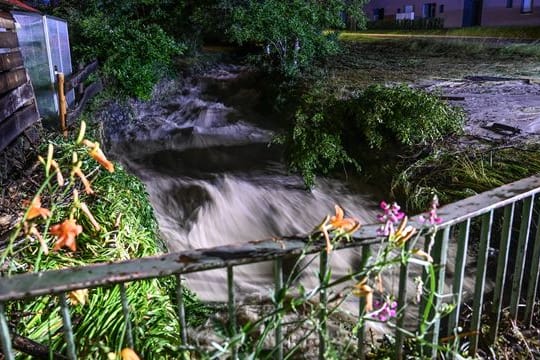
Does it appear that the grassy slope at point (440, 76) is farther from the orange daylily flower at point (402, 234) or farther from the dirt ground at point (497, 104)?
the orange daylily flower at point (402, 234)

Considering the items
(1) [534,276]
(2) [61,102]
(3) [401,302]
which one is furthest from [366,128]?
(3) [401,302]

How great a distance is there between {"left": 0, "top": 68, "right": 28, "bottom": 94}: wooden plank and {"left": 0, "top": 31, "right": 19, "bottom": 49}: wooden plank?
285 millimetres

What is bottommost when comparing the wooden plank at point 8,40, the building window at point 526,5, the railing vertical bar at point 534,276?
the railing vertical bar at point 534,276

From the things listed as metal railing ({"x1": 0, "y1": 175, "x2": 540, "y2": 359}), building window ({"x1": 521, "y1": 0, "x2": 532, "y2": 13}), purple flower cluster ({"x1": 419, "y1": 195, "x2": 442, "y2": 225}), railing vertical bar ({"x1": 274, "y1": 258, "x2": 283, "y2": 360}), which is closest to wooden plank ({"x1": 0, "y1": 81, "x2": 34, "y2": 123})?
metal railing ({"x1": 0, "y1": 175, "x2": 540, "y2": 359})

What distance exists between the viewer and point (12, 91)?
16.7 ft

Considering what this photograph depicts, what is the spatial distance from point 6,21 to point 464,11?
84.4 feet

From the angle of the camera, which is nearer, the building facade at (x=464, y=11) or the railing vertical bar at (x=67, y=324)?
the railing vertical bar at (x=67, y=324)

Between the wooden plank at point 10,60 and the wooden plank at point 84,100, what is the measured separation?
3.83 feet

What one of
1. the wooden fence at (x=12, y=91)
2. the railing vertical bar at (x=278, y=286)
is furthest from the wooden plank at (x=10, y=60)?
the railing vertical bar at (x=278, y=286)

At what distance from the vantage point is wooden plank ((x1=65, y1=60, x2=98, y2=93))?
705cm

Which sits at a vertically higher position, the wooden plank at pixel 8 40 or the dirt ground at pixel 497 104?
the wooden plank at pixel 8 40

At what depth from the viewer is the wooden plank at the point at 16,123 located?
457cm

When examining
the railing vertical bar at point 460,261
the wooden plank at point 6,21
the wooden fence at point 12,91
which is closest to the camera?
→ the railing vertical bar at point 460,261

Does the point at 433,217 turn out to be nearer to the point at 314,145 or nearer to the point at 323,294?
the point at 323,294
